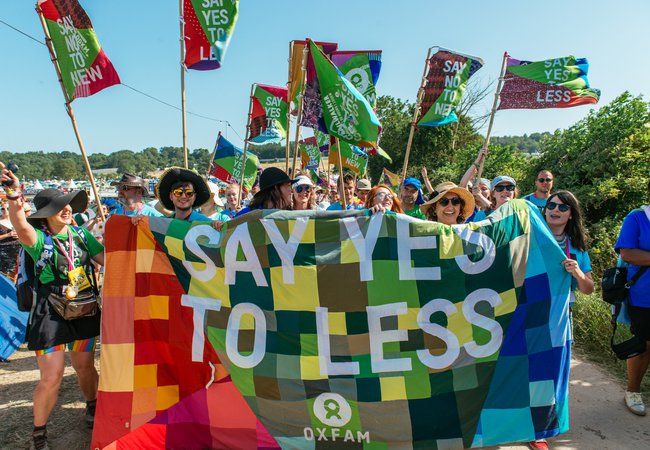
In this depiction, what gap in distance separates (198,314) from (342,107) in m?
2.56

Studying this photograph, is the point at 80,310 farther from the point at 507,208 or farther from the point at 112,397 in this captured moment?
the point at 507,208

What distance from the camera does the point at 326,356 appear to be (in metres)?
3.01

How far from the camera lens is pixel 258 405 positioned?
117 inches

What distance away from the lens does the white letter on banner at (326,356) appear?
299cm

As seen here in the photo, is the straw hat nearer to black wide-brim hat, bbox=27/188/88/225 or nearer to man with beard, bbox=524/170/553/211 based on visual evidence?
man with beard, bbox=524/170/553/211

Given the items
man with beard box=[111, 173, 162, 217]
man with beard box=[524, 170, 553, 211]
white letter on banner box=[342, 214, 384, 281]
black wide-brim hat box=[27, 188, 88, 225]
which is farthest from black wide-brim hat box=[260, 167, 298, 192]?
man with beard box=[524, 170, 553, 211]

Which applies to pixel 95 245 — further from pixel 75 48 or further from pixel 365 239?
pixel 365 239

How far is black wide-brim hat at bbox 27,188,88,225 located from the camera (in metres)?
3.09

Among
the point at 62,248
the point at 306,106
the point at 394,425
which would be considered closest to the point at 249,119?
the point at 306,106

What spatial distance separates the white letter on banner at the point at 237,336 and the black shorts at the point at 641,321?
9.87 feet

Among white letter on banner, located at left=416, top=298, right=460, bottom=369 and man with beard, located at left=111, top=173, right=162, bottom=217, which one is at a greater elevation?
man with beard, located at left=111, top=173, right=162, bottom=217

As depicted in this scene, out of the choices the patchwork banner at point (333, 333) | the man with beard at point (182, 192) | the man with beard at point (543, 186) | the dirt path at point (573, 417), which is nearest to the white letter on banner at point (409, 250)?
the patchwork banner at point (333, 333)

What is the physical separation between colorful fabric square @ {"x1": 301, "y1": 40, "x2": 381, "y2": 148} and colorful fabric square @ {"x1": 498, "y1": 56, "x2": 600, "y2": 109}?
7.48 ft

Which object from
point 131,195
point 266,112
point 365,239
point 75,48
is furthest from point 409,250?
point 266,112
